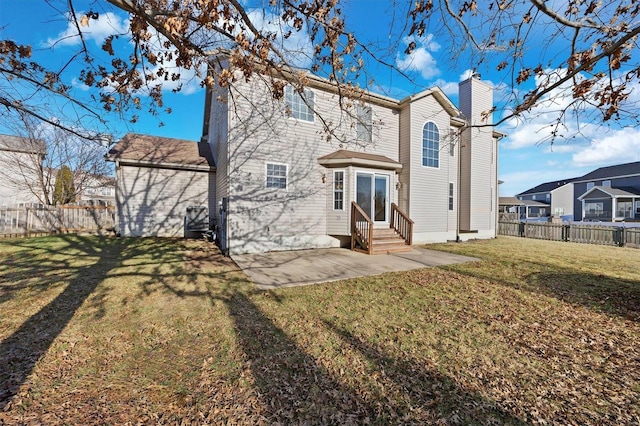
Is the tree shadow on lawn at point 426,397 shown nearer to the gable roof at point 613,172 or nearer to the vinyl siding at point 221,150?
the vinyl siding at point 221,150

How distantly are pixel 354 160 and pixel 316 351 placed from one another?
784 cm

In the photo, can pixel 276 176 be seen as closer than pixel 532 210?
Yes

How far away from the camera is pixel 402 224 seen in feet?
36.0

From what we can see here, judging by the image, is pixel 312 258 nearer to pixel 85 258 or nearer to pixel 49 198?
pixel 85 258

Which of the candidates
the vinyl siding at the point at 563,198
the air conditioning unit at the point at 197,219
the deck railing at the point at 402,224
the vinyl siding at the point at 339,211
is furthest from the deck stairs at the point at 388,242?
the vinyl siding at the point at 563,198

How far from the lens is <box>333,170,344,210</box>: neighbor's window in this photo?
10445mm

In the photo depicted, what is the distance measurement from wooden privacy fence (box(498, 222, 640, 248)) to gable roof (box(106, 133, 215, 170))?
1892 cm

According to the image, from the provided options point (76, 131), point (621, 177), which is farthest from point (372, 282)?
point (621, 177)

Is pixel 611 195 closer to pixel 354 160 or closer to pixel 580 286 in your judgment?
pixel 580 286

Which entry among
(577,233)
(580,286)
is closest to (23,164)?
(580,286)

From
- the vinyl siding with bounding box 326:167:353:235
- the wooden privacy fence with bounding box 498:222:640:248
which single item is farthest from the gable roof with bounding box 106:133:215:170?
the wooden privacy fence with bounding box 498:222:640:248

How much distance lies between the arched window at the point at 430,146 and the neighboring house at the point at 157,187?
995 cm

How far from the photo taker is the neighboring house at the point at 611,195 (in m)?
31.7

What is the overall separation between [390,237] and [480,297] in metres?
5.34
